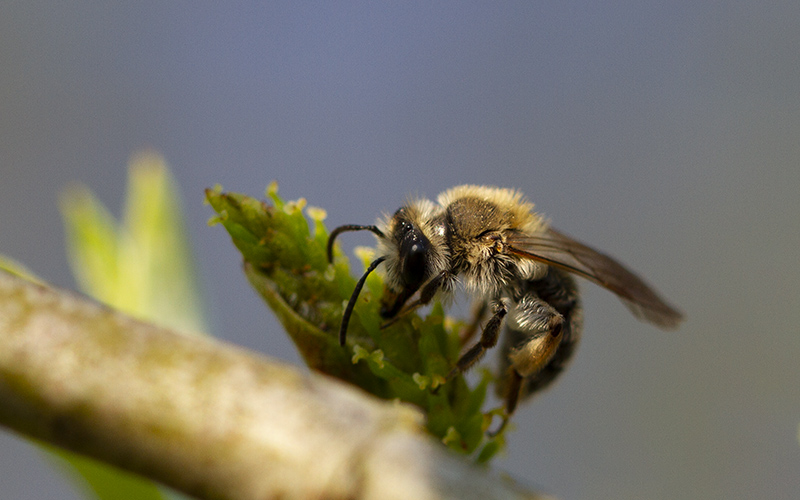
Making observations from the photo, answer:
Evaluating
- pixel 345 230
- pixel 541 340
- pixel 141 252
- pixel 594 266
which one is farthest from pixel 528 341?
pixel 141 252

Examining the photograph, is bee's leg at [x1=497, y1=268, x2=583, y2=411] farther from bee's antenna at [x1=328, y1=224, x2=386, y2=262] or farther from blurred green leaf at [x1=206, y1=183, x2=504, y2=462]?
bee's antenna at [x1=328, y1=224, x2=386, y2=262]

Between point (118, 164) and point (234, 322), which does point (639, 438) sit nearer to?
point (234, 322)

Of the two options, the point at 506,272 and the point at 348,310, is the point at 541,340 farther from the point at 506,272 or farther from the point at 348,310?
the point at 348,310

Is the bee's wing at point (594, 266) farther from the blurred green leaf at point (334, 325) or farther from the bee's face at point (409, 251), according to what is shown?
the blurred green leaf at point (334, 325)

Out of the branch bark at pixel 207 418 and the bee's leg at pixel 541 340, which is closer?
the branch bark at pixel 207 418

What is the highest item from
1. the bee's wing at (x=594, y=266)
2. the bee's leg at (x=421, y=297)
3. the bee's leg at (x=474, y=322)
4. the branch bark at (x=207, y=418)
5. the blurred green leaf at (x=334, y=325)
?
the bee's wing at (x=594, y=266)

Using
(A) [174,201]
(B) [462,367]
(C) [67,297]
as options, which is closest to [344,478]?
(C) [67,297]

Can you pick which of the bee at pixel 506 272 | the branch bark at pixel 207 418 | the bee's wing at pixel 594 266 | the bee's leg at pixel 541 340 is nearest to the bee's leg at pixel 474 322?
the bee at pixel 506 272
